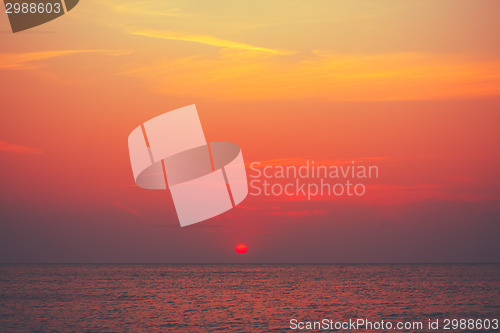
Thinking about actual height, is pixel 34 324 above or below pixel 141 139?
below

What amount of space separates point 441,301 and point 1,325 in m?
40.0

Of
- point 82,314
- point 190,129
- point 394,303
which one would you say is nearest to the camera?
point 190,129

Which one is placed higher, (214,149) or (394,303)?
(214,149)

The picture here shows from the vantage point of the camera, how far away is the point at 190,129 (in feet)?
130

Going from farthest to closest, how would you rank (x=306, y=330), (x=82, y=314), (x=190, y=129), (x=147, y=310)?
(x=147, y=310)
(x=82, y=314)
(x=190, y=129)
(x=306, y=330)

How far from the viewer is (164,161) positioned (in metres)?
40.8

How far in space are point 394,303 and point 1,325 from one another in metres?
34.1

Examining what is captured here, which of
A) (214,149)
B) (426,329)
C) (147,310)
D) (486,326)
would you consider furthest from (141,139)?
(486,326)

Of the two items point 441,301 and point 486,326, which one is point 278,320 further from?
point 441,301

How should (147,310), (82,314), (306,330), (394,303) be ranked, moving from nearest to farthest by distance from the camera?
(306,330) < (82,314) < (147,310) < (394,303)

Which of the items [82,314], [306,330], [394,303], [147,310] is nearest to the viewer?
[306,330]

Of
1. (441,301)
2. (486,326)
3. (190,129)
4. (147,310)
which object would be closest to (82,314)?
(147,310)

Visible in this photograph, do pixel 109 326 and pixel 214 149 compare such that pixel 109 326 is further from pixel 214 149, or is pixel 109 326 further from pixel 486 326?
pixel 486 326

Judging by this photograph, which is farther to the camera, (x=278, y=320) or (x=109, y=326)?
(x=278, y=320)
